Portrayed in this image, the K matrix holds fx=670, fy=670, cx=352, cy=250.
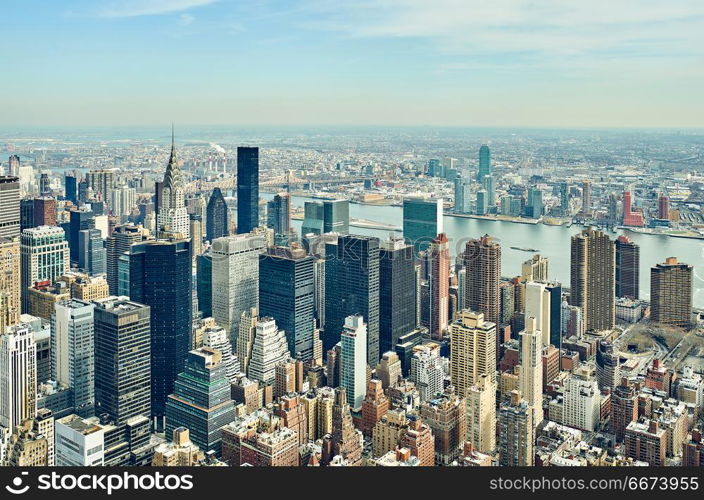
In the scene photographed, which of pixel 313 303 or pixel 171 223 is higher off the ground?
pixel 171 223

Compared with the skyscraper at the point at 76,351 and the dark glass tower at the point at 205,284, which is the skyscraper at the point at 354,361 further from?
the skyscraper at the point at 76,351

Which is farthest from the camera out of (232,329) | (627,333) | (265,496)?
(232,329)

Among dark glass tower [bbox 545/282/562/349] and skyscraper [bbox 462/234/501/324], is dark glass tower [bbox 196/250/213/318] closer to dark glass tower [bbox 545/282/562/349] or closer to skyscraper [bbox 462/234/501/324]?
skyscraper [bbox 462/234/501/324]

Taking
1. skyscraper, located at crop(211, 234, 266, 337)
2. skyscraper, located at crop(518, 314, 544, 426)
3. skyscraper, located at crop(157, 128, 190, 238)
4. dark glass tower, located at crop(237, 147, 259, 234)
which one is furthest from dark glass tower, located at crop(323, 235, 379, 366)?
skyscraper, located at crop(157, 128, 190, 238)

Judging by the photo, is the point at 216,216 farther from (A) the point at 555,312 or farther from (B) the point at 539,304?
(A) the point at 555,312

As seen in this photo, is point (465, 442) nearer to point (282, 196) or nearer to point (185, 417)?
point (185, 417)

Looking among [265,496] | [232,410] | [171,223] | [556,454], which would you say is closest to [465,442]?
[556,454]
